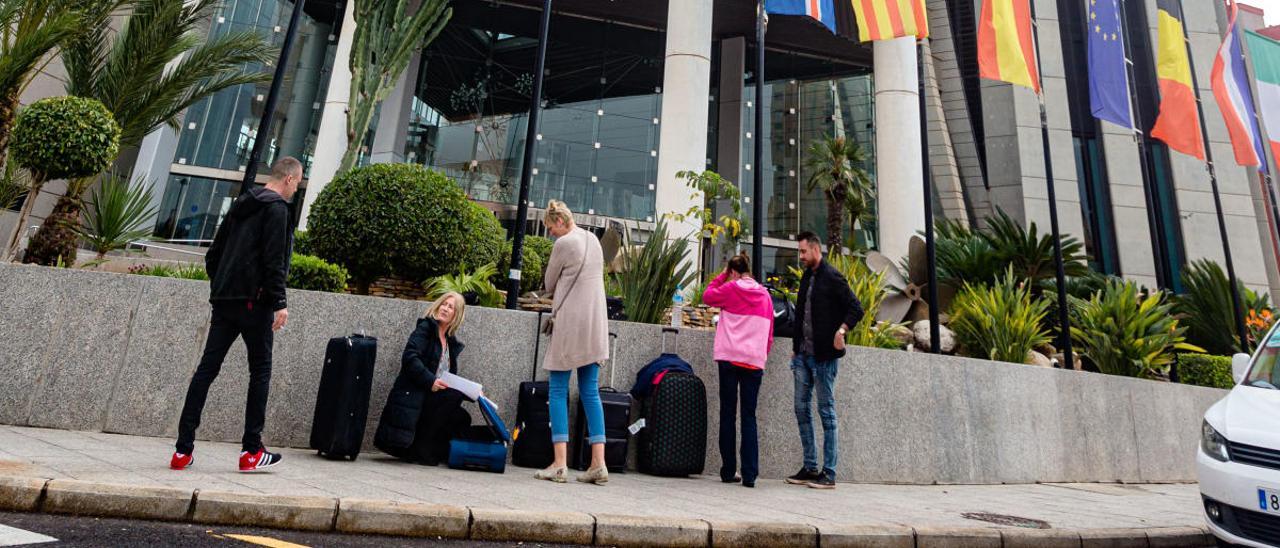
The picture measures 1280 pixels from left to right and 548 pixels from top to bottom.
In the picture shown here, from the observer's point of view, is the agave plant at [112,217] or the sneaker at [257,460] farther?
the agave plant at [112,217]

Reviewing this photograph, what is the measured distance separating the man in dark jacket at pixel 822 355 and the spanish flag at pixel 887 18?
5.39 metres

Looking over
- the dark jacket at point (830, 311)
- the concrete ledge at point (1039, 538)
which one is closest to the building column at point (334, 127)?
the dark jacket at point (830, 311)

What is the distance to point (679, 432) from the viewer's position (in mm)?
5910

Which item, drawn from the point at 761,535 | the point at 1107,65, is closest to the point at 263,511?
the point at 761,535

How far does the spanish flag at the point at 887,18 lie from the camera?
9648 mm

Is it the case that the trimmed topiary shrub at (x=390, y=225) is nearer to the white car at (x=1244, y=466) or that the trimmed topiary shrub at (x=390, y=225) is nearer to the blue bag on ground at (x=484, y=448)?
the blue bag on ground at (x=484, y=448)

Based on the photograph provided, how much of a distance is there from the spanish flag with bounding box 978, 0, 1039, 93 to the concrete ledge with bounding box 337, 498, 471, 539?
10.4 meters

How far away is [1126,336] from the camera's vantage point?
34.3 ft

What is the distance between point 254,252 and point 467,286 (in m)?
3.99

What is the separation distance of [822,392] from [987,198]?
24.0 metres

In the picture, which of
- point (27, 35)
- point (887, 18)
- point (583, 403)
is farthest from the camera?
point (887, 18)

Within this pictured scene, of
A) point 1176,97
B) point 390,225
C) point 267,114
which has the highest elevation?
point 1176,97

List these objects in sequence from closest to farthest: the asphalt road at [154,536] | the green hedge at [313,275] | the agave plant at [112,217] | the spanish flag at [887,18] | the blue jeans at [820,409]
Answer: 1. the asphalt road at [154,536]
2. the blue jeans at [820,409]
3. the green hedge at [313,275]
4. the agave plant at [112,217]
5. the spanish flag at [887,18]

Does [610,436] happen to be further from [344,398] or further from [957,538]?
[957,538]
